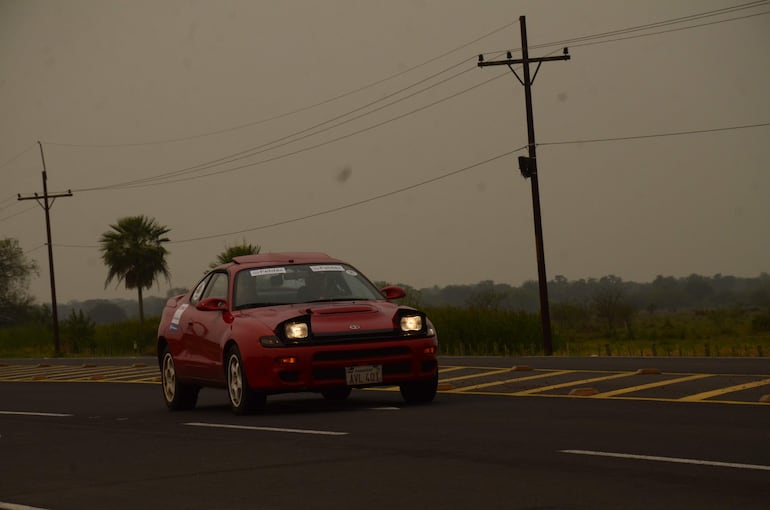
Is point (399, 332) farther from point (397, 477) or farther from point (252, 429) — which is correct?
point (397, 477)

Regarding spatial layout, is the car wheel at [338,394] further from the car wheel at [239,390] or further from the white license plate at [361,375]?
the white license plate at [361,375]

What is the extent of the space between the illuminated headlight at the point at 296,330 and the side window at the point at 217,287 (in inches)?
67.3

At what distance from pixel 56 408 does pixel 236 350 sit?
484 cm

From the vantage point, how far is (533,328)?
127 feet

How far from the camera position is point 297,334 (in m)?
14.3

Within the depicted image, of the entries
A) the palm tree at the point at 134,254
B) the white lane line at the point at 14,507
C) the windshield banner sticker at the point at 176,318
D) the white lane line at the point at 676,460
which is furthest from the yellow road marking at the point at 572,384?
the palm tree at the point at 134,254

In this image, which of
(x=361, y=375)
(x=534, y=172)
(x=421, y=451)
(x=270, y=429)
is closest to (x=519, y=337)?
(x=534, y=172)

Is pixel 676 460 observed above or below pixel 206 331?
below

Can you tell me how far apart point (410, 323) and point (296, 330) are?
1273 millimetres

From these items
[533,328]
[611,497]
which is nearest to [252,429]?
[611,497]

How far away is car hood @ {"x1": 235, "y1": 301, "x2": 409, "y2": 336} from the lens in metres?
14.4

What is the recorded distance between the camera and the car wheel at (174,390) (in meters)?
16.8

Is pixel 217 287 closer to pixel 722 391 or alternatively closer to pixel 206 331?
pixel 206 331

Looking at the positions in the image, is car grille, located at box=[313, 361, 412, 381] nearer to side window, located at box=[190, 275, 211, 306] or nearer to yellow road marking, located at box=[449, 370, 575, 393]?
side window, located at box=[190, 275, 211, 306]
